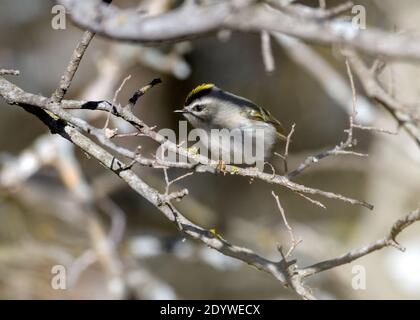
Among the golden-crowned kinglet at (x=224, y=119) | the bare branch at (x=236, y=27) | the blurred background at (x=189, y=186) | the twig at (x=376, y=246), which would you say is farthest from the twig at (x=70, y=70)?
the golden-crowned kinglet at (x=224, y=119)

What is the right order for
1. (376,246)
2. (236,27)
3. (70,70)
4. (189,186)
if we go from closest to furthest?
(236,27) → (70,70) → (376,246) → (189,186)

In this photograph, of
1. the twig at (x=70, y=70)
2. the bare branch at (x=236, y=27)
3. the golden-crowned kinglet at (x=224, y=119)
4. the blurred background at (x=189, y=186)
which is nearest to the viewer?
the bare branch at (x=236, y=27)

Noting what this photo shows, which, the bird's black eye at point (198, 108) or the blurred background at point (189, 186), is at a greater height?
the blurred background at point (189, 186)

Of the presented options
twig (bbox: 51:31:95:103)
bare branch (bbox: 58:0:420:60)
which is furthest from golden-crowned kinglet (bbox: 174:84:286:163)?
bare branch (bbox: 58:0:420:60)

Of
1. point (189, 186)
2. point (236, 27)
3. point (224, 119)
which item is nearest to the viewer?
point (236, 27)

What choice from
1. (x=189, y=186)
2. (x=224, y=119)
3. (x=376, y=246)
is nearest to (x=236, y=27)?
(x=376, y=246)

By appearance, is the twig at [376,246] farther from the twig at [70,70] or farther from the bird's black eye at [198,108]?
the bird's black eye at [198,108]

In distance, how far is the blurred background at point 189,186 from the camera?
4.57 m

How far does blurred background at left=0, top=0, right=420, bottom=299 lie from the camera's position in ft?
15.0

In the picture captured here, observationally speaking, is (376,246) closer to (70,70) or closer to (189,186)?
(70,70)

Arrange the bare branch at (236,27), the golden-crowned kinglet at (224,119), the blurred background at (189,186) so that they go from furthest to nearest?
1. the blurred background at (189,186)
2. the golden-crowned kinglet at (224,119)
3. the bare branch at (236,27)

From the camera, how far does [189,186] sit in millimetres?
7176

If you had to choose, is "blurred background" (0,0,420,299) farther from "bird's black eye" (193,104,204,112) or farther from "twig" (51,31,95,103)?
"twig" (51,31,95,103)

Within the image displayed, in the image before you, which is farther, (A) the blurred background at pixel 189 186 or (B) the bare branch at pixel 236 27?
(A) the blurred background at pixel 189 186
